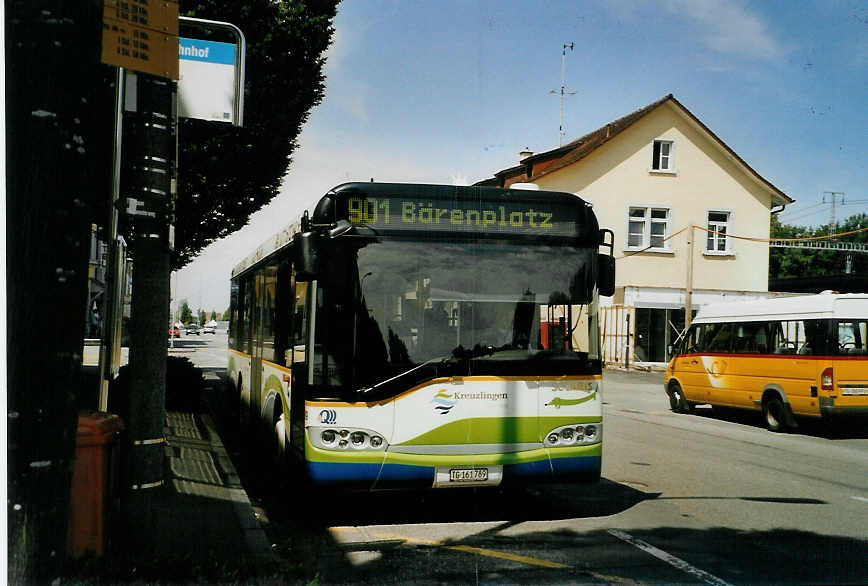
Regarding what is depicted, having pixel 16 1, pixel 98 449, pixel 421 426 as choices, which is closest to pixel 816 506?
pixel 421 426

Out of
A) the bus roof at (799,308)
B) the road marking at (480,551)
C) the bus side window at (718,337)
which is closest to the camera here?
the road marking at (480,551)

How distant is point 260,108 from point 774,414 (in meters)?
11.5

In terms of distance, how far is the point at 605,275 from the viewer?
7.46 meters

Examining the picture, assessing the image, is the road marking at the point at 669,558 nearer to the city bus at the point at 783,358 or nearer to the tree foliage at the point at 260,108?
the city bus at the point at 783,358

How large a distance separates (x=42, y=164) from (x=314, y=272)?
10.9 feet

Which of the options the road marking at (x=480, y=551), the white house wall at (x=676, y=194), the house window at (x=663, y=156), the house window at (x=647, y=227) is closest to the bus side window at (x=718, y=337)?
the road marking at (x=480, y=551)

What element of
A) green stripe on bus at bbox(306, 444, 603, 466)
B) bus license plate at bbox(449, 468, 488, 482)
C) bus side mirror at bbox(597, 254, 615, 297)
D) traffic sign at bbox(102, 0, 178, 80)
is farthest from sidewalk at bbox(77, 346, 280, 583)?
bus side mirror at bbox(597, 254, 615, 297)

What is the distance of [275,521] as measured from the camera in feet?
24.8

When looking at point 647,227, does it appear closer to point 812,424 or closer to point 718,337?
point 718,337

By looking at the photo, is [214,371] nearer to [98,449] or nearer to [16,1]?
[98,449]

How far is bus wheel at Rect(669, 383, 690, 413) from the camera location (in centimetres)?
1833

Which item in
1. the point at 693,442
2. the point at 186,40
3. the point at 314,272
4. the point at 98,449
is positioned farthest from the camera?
the point at 693,442

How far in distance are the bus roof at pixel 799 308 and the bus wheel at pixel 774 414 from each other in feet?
5.04

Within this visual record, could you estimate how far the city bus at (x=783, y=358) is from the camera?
13781 millimetres
